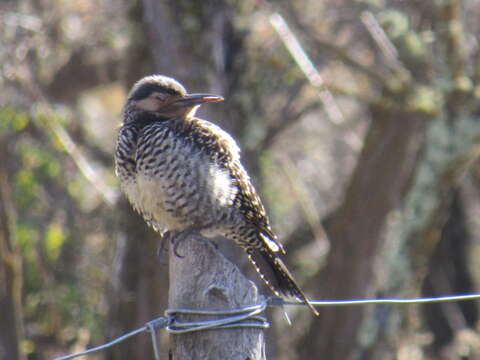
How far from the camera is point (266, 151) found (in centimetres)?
782

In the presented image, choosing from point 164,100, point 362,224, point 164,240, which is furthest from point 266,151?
point 164,240

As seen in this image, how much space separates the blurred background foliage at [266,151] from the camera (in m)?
6.46

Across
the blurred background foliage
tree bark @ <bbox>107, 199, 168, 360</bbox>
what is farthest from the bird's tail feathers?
tree bark @ <bbox>107, 199, 168, 360</bbox>

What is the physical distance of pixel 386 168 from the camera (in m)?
6.86

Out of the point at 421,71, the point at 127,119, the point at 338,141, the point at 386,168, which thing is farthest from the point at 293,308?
the point at 127,119

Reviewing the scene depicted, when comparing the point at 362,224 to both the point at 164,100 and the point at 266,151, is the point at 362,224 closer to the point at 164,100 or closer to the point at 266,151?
the point at 266,151

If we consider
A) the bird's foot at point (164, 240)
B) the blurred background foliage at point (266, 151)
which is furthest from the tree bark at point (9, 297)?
the bird's foot at point (164, 240)

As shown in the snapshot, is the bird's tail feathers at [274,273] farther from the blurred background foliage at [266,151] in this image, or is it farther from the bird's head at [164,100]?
the blurred background foliage at [266,151]

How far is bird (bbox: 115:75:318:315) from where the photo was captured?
13.5 feet

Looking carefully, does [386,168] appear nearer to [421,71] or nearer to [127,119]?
[421,71]

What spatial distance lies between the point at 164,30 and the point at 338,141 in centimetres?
391

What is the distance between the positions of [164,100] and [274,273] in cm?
102

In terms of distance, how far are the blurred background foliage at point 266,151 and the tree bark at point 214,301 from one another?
11.5 feet

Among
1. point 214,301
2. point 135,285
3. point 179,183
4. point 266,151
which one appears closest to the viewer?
point 214,301
